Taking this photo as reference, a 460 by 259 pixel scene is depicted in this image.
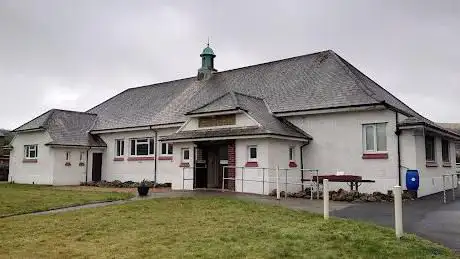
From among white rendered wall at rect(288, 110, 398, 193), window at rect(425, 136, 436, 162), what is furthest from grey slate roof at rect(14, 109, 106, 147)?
window at rect(425, 136, 436, 162)

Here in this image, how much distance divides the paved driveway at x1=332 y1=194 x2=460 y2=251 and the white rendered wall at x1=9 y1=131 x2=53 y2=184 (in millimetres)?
21485

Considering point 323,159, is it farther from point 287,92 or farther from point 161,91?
point 161,91

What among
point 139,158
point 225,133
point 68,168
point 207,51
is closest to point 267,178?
point 225,133

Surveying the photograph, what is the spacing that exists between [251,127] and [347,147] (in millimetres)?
4556

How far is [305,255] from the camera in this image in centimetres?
754

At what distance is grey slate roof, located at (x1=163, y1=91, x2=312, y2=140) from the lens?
20091 millimetres

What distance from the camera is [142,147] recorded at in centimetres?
2883

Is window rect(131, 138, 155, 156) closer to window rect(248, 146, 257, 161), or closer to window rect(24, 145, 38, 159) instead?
window rect(24, 145, 38, 159)

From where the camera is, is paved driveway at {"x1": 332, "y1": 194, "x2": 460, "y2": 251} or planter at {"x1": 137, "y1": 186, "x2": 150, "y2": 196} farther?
planter at {"x1": 137, "y1": 186, "x2": 150, "y2": 196}

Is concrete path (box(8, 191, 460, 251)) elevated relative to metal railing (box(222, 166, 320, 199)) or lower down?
lower down

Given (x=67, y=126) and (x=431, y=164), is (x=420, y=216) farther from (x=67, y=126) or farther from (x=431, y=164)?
(x=67, y=126)

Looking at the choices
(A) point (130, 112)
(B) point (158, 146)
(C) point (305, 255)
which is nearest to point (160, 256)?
(C) point (305, 255)

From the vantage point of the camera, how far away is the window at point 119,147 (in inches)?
1189

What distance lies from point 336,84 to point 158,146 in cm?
1163
